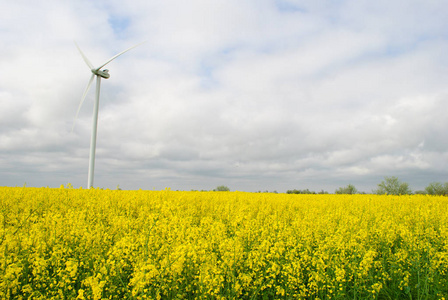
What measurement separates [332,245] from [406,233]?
299 centimetres

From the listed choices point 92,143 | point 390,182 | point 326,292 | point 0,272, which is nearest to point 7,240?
point 0,272

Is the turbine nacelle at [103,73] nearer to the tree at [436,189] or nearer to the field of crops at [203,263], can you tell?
the field of crops at [203,263]

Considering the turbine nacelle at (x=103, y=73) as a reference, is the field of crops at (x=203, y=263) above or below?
below

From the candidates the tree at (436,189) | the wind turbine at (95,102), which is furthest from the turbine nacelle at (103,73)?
the tree at (436,189)

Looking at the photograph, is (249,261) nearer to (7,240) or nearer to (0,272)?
(0,272)

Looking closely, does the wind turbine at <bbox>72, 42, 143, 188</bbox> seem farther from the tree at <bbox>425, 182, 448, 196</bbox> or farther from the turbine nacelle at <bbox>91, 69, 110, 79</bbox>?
the tree at <bbox>425, 182, 448, 196</bbox>

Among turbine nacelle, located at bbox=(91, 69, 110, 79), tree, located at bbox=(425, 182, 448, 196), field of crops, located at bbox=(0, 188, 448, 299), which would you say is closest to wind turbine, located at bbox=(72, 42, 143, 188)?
turbine nacelle, located at bbox=(91, 69, 110, 79)

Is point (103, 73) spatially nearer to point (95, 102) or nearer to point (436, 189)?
point (95, 102)

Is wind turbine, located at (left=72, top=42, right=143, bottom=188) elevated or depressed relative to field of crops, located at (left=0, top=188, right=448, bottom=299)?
elevated

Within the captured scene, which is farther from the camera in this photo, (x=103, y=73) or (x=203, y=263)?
(x=103, y=73)

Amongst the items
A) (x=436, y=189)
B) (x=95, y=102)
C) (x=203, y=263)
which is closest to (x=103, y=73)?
(x=95, y=102)

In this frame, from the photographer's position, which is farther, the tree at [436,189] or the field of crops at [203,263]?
the tree at [436,189]

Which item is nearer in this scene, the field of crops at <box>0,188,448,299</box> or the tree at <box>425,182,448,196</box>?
the field of crops at <box>0,188,448,299</box>

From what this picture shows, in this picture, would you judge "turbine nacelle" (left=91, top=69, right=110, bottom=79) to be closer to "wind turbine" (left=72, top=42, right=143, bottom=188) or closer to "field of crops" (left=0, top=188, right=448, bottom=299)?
"wind turbine" (left=72, top=42, right=143, bottom=188)
